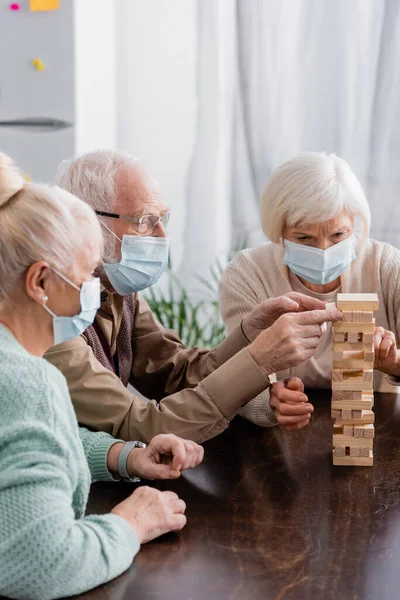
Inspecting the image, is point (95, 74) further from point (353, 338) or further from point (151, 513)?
point (151, 513)

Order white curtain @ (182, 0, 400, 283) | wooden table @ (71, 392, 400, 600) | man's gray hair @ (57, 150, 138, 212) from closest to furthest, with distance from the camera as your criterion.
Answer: wooden table @ (71, 392, 400, 600) → man's gray hair @ (57, 150, 138, 212) → white curtain @ (182, 0, 400, 283)

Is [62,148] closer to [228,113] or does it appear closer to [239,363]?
[228,113]

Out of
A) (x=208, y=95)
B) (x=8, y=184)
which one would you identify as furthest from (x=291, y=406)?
(x=208, y=95)

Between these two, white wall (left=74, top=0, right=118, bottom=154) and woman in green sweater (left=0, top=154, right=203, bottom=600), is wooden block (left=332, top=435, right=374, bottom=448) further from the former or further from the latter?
white wall (left=74, top=0, right=118, bottom=154)

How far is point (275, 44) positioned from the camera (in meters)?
3.94

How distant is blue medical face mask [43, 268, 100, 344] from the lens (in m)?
1.39

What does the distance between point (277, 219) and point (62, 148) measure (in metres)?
1.51

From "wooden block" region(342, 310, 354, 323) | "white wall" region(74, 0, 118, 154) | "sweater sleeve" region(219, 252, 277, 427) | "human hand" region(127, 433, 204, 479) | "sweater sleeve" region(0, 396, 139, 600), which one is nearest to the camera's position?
"sweater sleeve" region(0, 396, 139, 600)

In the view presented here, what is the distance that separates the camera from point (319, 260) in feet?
7.80

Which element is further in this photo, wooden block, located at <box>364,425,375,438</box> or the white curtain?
the white curtain

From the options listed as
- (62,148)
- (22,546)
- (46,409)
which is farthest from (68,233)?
(62,148)

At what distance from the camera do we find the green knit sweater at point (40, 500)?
1176 millimetres

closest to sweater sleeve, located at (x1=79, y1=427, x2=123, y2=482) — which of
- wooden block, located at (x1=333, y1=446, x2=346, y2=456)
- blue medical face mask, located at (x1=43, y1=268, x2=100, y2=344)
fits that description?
blue medical face mask, located at (x1=43, y1=268, x2=100, y2=344)

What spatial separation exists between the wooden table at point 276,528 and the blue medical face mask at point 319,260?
1.85 feet
